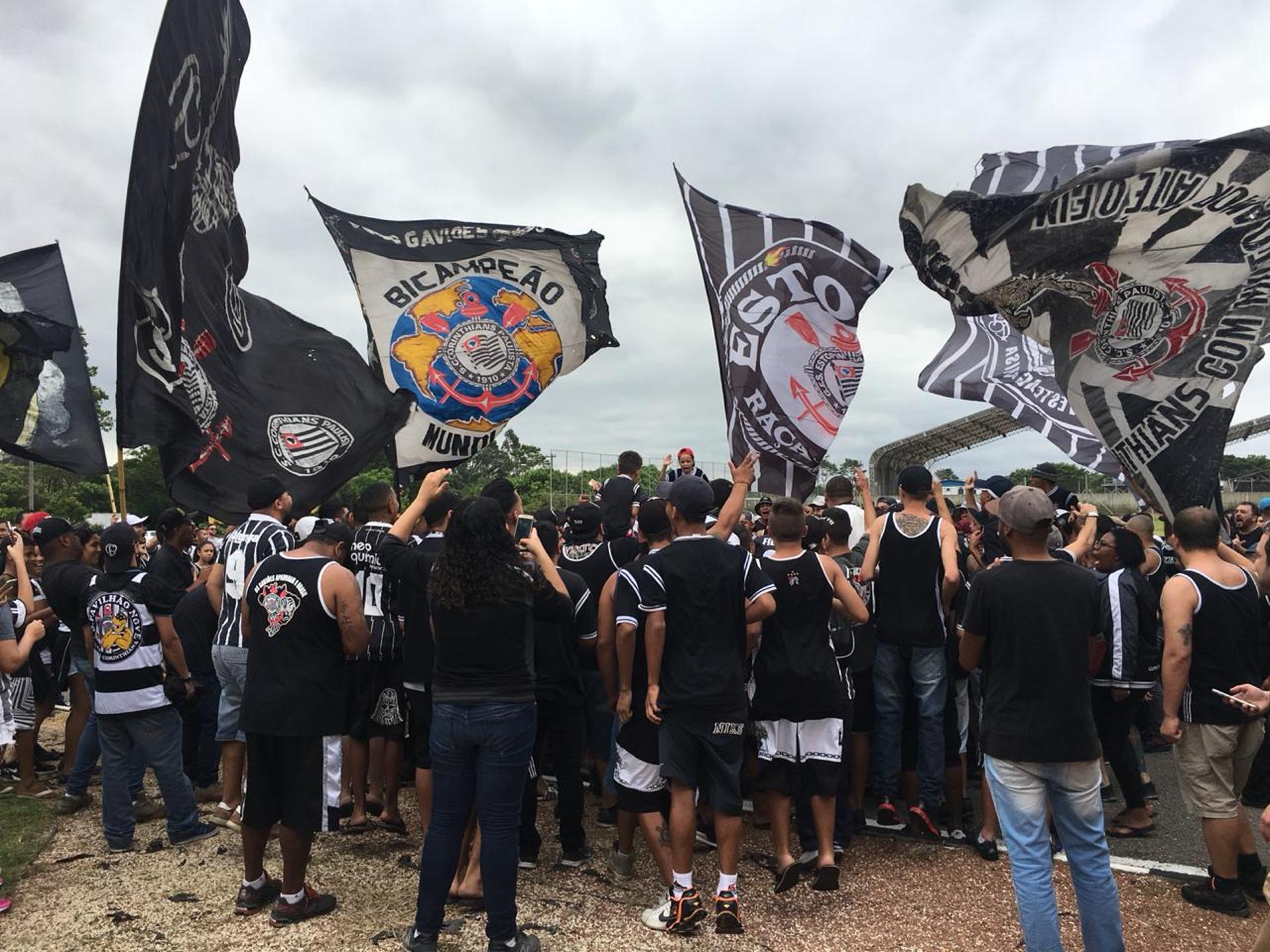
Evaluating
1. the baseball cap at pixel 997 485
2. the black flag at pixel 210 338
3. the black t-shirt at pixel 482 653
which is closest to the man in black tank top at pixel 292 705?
the black t-shirt at pixel 482 653

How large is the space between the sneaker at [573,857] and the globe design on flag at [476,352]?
4258 mm

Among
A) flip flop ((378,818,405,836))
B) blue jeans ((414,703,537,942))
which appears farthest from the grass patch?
blue jeans ((414,703,537,942))

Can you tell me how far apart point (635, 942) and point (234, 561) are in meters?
3.28

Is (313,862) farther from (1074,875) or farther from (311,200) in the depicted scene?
(311,200)

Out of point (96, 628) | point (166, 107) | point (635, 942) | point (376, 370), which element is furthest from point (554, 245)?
point (635, 942)

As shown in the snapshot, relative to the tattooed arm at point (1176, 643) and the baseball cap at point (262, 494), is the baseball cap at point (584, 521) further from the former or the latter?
the tattooed arm at point (1176, 643)

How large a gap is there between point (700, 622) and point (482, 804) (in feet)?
4.52

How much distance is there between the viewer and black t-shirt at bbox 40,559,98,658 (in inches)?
228

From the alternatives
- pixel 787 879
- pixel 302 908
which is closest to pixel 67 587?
pixel 302 908

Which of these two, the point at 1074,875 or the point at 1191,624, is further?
the point at 1191,624

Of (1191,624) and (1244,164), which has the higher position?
(1244,164)

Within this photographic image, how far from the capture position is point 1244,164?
20.4 ft

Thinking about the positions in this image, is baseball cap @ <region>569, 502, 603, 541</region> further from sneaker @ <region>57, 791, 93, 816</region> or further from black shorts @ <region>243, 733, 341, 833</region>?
sneaker @ <region>57, 791, 93, 816</region>

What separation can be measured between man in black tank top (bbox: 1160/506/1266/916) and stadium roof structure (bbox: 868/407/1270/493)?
1804 inches
